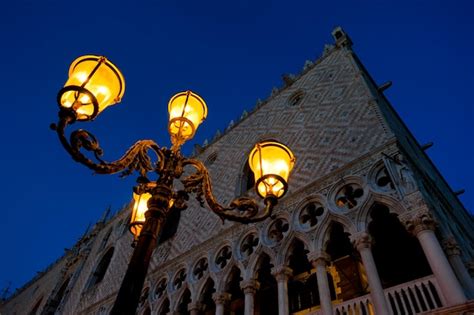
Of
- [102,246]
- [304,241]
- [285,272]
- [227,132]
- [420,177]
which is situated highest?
[227,132]

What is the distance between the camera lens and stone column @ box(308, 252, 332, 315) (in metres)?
4.58

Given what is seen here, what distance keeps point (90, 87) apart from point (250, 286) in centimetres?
443

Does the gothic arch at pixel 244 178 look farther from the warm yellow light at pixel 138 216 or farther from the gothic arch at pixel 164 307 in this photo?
the warm yellow light at pixel 138 216

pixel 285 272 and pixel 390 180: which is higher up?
pixel 390 180

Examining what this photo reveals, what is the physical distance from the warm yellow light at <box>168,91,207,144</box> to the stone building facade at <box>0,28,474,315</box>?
2.59 meters

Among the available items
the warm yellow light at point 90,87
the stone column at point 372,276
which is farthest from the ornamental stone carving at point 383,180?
the warm yellow light at point 90,87

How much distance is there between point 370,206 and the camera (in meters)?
5.01

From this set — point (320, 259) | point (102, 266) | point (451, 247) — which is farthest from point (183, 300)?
A: point (102, 266)

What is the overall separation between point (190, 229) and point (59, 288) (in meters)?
10.5

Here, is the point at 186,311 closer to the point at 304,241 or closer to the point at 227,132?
the point at 304,241

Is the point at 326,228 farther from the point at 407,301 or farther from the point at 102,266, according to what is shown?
the point at 102,266

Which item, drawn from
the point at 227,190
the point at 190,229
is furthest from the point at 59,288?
the point at 227,190

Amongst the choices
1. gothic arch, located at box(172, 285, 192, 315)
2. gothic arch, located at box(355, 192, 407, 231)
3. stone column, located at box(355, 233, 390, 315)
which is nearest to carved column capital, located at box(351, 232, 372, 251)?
stone column, located at box(355, 233, 390, 315)

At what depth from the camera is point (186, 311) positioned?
24.9 feet
